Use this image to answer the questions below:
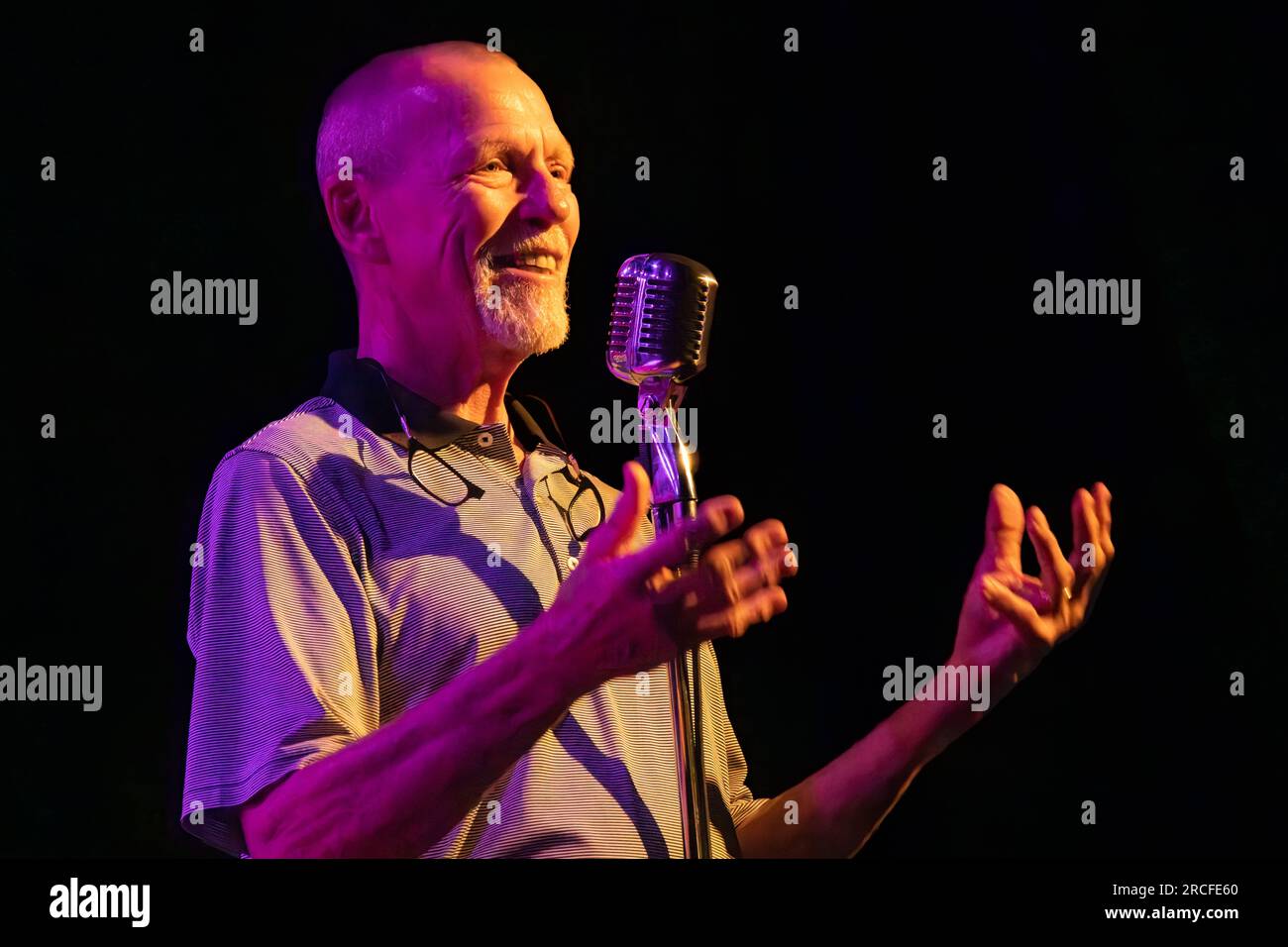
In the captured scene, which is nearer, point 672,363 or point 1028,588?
point 672,363

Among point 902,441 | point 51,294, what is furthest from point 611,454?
point 51,294

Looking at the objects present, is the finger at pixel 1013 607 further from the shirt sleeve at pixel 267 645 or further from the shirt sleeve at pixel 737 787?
the shirt sleeve at pixel 267 645

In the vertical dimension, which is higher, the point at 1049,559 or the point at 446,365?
the point at 446,365

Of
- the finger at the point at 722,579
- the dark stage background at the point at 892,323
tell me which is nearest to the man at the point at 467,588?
the finger at the point at 722,579

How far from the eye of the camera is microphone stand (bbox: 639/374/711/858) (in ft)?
4.75

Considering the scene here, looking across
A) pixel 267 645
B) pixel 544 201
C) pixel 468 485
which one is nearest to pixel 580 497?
pixel 468 485

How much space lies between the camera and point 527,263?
1.81 metres

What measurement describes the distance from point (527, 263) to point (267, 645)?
60 cm

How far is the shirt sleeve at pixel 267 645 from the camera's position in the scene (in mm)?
1463

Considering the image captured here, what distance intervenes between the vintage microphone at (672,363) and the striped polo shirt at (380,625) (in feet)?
0.33

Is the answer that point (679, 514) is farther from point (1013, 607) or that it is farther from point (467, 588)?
point (1013, 607)

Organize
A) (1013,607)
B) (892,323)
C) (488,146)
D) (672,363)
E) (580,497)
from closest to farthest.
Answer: (672,363) < (1013,607) < (488,146) < (580,497) < (892,323)

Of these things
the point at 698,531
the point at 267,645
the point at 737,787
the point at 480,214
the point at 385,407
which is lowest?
A: the point at 737,787

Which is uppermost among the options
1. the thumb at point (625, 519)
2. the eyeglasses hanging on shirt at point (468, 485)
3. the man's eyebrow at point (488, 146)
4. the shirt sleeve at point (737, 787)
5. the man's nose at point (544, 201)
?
the man's eyebrow at point (488, 146)
